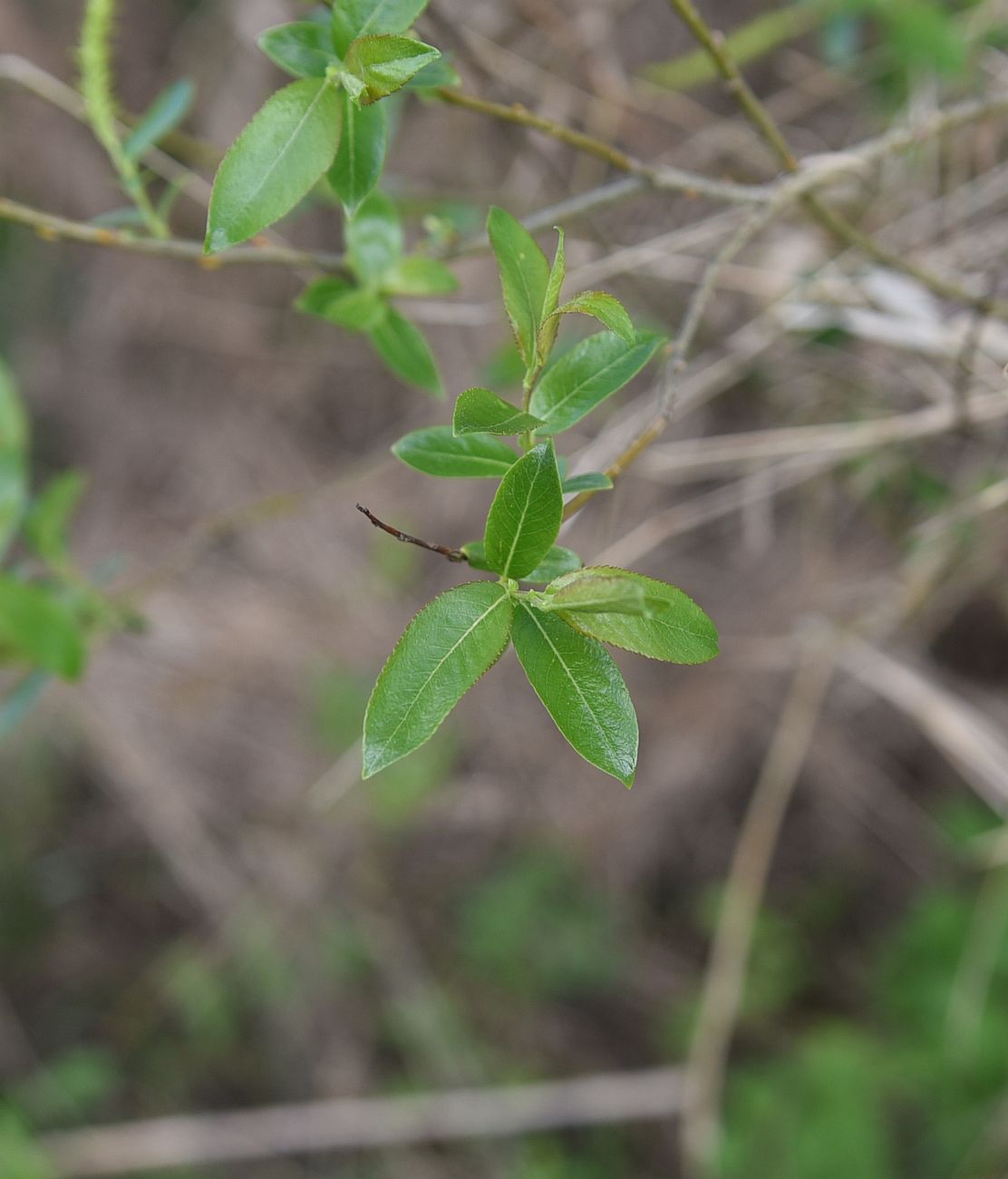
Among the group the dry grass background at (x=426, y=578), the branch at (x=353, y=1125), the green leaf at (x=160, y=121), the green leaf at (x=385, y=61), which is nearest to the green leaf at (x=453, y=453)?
the green leaf at (x=385, y=61)

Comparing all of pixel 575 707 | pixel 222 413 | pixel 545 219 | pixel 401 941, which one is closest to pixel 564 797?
pixel 401 941

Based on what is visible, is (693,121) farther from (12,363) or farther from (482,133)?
(12,363)

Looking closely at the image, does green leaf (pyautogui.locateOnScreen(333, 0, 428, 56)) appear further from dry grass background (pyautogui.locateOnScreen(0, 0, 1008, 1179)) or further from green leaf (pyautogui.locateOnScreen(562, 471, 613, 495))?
dry grass background (pyautogui.locateOnScreen(0, 0, 1008, 1179))

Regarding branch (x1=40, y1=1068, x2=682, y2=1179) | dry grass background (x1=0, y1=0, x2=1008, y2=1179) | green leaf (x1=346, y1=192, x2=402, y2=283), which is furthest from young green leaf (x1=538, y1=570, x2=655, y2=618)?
branch (x1=40, y1=1068, x2=682, y2=1179)

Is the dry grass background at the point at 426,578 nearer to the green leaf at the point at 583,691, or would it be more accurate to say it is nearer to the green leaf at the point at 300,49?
the green leaf at the point at 300,49

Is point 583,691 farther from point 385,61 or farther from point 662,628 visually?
point 385,61

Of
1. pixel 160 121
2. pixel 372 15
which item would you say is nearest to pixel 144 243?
pixel 160 121
